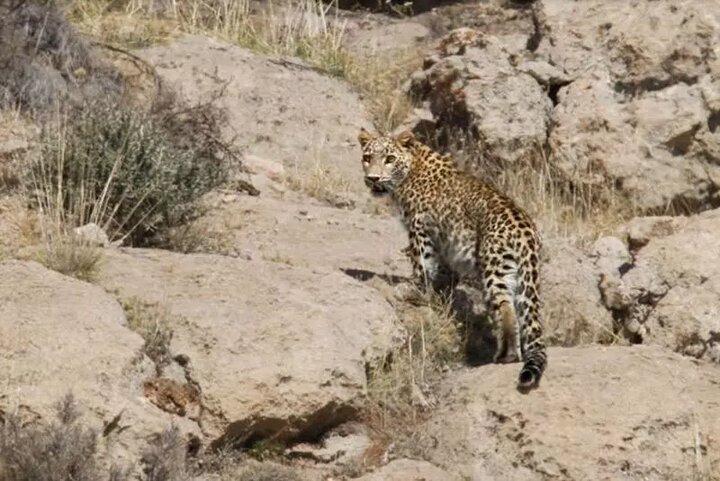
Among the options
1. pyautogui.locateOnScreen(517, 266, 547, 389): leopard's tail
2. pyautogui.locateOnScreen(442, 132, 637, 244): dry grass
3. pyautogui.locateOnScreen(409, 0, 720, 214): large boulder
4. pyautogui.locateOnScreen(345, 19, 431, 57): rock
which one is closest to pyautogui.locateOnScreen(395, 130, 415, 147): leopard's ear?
pyautogui.locateOnScreen(442, 132, 637, 244): dry grass

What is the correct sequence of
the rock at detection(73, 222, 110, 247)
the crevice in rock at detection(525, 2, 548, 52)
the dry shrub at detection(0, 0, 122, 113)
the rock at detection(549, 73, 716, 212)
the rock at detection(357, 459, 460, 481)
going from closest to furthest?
the rock at detection(357, 459, 460, 481), the rock at detection(73, 222, 110, 247), the dry shrub at detection(0, 0, 122, 113), the rock at detection(549, 73, 716, 212), the crevice in rock at detection(525, 2, 548, 52)

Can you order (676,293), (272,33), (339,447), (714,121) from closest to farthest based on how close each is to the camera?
1. (339,447)
2. (676,293)
3. (714,121)
4. (272,33)

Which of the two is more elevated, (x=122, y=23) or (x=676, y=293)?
(x=676, y=293)

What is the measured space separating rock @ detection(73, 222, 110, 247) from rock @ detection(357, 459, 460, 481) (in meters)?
2.52

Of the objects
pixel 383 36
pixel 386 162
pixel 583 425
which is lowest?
pixel 383 36

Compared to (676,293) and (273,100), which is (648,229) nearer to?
(676,293)

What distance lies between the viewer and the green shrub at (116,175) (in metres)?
13.9

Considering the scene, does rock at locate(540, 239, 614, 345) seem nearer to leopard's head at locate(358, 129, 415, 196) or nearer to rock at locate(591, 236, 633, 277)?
rock at locate(591, 236, 633, 277)

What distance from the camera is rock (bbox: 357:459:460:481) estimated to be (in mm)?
11477

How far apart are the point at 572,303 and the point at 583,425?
220 centimetres

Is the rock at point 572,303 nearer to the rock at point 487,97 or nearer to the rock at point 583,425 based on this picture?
the rock at point 583,425

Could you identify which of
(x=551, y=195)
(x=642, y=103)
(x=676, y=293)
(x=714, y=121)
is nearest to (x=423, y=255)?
(x=676, y=293)

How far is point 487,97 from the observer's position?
17.4 metres

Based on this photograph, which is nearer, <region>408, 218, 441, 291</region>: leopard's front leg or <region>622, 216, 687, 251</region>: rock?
<region>408, 218, 441, 291</region>: leopard's front leg
